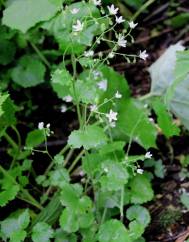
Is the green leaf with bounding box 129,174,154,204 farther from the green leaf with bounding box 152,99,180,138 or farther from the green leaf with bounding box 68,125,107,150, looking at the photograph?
the green leaf with bounding box 68,125,107,150

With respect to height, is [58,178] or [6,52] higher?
[6,52]

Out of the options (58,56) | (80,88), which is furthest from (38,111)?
(80,88)

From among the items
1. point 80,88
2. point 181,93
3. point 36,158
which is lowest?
point 36,158

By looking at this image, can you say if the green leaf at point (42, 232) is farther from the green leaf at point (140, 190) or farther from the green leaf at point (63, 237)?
the green leaf at point (140, 190)

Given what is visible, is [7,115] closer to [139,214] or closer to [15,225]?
[15,225]

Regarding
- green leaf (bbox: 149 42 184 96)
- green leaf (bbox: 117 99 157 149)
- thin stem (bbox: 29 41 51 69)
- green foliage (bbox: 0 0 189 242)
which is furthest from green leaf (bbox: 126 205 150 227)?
thin stem (bbox: 29 41 51 69)

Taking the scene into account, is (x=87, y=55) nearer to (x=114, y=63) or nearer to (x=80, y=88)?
(x=80, y=88)

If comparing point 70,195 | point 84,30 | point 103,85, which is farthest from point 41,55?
point 70,195

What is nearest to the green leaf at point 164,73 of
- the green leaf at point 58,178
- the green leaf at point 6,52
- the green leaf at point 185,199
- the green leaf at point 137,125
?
the green leaf at point 137,125
